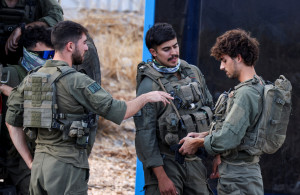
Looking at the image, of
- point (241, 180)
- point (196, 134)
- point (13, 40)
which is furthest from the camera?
point (13, 40)

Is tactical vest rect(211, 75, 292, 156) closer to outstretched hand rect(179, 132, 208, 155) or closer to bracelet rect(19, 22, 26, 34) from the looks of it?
outstretched hand rect(179, 132, 208, 155)

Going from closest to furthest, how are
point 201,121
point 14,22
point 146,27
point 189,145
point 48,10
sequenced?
point 189,145
point 201,121
point 14,22
point 48,10
point 146,27

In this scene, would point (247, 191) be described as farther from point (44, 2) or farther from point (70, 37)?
point (44, 2)

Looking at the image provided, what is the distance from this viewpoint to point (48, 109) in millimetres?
3607

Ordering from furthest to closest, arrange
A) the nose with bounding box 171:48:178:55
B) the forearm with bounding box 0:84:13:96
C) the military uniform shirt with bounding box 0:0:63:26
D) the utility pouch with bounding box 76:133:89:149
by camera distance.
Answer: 1. the military uniform shirt with bounding box 0:0:63:26
2. the forearm with bounding box 0:84:13:96
3. the nose with bounding box 171:48:178:55
4. the utility pouch with bounding box 76:133:89:149

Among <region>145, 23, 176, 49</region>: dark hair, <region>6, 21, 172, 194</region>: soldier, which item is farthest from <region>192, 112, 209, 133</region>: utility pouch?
<region>145, 23, 176, 49</region>: dark hair

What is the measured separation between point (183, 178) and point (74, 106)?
42.5 inches

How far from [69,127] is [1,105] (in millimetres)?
1110

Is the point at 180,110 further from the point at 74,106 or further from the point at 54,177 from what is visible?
the point at 54,177

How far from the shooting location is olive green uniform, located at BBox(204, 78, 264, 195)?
3574 mm

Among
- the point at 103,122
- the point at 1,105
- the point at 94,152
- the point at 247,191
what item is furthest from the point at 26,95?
the point at 103,122

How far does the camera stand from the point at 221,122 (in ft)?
12.3

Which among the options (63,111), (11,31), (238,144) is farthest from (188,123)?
(11,31)

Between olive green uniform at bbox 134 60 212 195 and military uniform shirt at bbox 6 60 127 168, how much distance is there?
472 millimetres
